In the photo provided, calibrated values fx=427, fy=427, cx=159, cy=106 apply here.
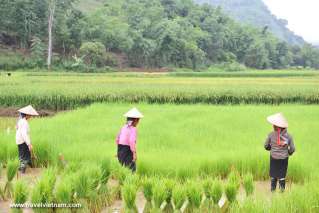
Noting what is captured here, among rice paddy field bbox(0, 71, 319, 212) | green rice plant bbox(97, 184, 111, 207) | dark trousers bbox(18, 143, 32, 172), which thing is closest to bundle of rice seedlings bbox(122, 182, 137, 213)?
rice paddy field bbox(0, 71, 319, 212)

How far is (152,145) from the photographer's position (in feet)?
32.4

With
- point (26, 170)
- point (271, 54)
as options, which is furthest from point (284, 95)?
point (271, 54)

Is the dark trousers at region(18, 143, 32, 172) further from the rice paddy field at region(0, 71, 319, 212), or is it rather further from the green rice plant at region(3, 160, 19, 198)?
the green rice plant at region(3, 160, 19, 198)

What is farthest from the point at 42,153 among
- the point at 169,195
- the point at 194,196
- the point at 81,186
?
the point at 194,196

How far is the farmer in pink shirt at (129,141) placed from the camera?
7426 millimetres

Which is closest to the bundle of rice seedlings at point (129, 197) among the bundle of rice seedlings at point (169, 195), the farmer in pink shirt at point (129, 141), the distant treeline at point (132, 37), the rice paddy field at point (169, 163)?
the rice paddy field at point (169, 163)

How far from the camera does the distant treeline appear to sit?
174ft

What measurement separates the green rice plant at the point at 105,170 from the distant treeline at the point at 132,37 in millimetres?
42638

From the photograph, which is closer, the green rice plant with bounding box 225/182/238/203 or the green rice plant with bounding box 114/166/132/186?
the green rice plant with bounding box 225/182/238/203

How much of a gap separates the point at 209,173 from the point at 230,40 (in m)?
85.3

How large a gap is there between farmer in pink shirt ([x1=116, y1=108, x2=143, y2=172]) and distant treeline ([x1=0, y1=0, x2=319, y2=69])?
4261cm

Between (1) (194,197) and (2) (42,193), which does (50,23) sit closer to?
(2) (42,193)

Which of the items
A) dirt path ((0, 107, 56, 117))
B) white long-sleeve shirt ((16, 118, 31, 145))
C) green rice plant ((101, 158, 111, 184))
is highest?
white long-sleeve shirt ((16, 118, 31, 145))

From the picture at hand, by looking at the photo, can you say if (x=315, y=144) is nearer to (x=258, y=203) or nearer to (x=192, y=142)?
(x=192, y=142)
